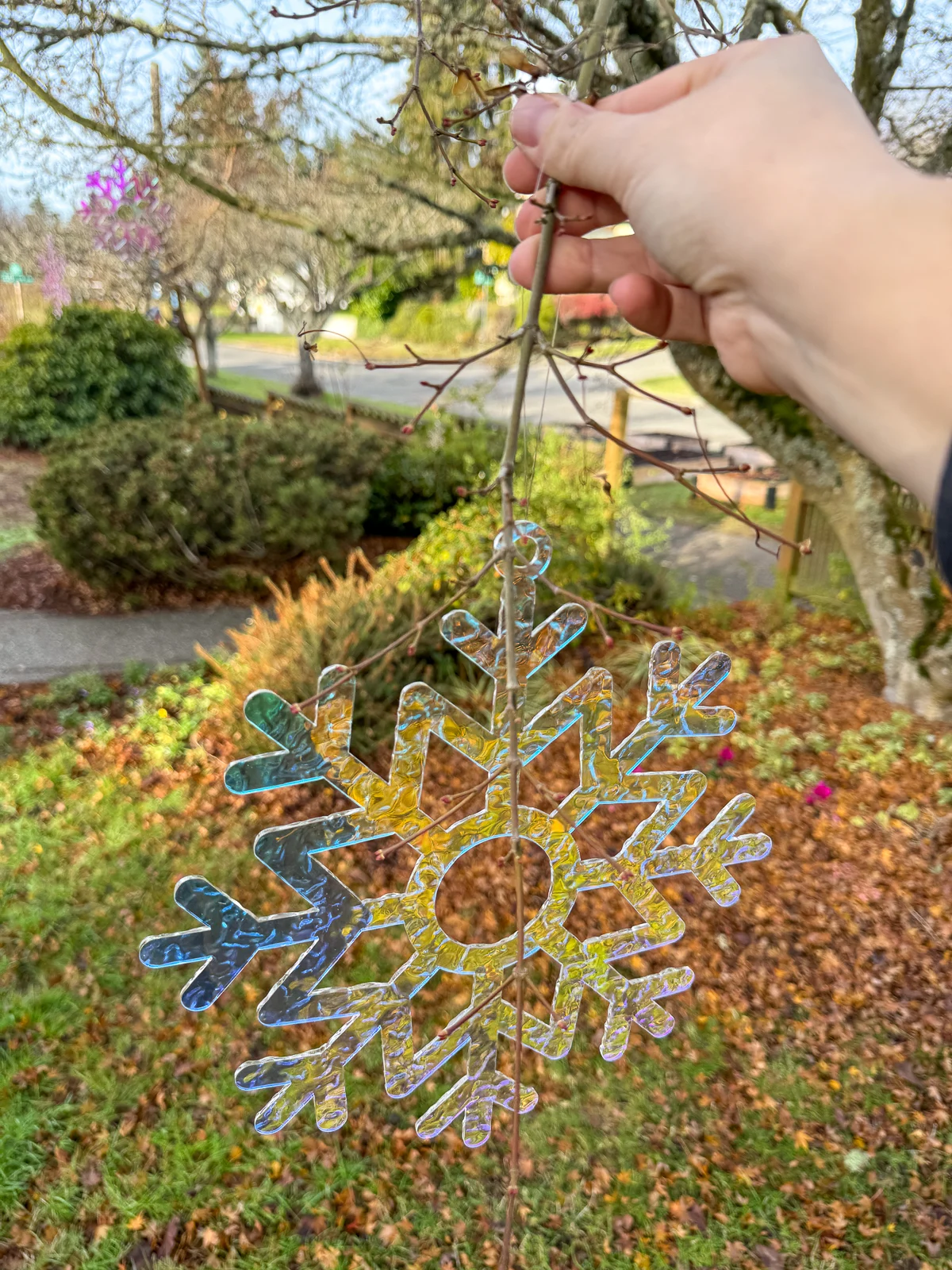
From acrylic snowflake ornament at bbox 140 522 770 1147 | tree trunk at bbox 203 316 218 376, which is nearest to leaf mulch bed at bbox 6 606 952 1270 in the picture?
acrylic snowflake ornament at bbox 140 522 770 1147

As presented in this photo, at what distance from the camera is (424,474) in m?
7.41

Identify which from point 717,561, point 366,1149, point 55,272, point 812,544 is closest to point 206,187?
point 55,272

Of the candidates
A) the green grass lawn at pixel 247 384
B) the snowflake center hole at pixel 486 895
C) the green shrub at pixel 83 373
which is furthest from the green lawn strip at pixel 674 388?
the snowflake center hole at pixel 486 895

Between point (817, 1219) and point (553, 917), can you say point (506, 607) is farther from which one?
point (817, 1219)

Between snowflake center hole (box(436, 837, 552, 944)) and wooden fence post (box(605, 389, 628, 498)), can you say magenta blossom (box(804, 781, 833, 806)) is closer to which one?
snowflake center hole (box(436, 837, 552, 944))

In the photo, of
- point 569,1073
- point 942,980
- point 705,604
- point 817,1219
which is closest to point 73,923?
point 569,1073

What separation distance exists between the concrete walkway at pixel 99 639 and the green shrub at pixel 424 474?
5.60 feet

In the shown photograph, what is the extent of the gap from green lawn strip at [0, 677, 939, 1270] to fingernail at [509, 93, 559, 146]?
2656 millimetres

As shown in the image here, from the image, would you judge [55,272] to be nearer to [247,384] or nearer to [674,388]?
[247,384]

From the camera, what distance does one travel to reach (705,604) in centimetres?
657

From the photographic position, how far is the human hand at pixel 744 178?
Result: 83cm

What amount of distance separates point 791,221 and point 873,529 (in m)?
4.33

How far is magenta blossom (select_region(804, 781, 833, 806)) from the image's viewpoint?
158 inches

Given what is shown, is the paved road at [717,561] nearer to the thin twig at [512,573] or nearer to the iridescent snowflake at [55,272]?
the iridescent snowflake at [55,272]
